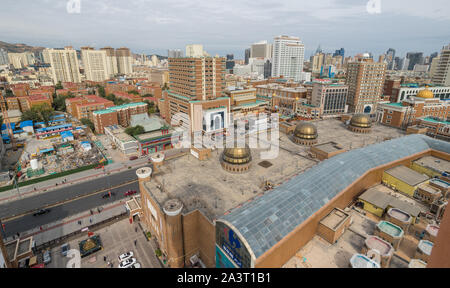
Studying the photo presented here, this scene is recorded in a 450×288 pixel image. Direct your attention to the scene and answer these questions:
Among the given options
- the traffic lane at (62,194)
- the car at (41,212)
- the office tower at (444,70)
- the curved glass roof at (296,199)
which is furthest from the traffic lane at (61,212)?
the office tower at (444,70)

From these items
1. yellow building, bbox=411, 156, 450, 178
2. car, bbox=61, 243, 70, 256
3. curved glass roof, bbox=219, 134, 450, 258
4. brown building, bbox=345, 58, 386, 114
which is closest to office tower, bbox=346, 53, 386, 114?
brown building, bbox=345, 58, 386, 114

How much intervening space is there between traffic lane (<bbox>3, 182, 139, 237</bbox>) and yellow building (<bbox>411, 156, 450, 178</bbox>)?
239ft

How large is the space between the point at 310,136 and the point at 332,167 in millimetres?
22367

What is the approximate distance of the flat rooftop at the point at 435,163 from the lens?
52.2 meters

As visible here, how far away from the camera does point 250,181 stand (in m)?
47.3

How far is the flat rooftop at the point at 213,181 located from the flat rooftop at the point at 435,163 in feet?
89.0

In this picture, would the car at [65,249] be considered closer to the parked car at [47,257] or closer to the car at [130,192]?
the parked car at [47,257]

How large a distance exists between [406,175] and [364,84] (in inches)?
3194
